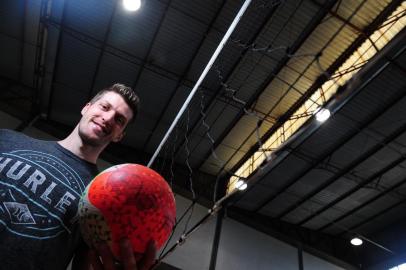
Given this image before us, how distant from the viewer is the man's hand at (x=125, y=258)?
1.23 m

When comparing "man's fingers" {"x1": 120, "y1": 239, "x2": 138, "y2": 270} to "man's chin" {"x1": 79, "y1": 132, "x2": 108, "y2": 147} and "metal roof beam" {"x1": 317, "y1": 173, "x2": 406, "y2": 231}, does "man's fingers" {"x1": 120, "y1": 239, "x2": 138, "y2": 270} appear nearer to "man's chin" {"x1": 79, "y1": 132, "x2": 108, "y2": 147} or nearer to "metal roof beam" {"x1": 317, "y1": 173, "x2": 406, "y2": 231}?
"man's chin" {"x1": 79, "y1": 132, "x2": 108, "y2": 147}

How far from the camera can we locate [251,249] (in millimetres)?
10820

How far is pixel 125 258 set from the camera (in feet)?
4.02

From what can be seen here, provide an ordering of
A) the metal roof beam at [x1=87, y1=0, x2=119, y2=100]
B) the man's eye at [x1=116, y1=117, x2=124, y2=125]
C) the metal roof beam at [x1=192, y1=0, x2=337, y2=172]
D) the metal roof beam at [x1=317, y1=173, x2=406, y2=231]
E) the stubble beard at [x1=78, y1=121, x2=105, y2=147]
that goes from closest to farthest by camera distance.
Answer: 1. the stubble beard at [x1=78, y1=121, x2=105, y2=147]
2. the man's eye at [x1=116, y1=117, x2=124, y2=125]
3. the metal roof beam at [x1=192, y1=0, x2=337, y2=172]
4. the metal roof beam at [x1=87, y1=0, x2=119, y2=100]
5. the metal roof beam at [x1=317, y1=173, x2=406, y2=231]

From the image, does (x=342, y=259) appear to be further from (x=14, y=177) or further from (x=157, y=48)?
(x=14, y=177)

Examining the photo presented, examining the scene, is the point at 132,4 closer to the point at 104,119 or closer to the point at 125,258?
the point at 104,119

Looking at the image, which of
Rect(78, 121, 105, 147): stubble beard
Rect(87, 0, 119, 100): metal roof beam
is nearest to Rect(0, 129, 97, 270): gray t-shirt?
Rect(78, 121, 105, 147): stubble beard

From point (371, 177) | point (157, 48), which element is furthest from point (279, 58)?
point (371, 177)

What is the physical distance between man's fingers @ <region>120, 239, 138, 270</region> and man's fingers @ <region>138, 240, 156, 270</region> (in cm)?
5

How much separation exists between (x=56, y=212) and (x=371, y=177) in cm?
1073

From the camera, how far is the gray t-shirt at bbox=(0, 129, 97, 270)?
3.94 ft

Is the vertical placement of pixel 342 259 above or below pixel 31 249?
above

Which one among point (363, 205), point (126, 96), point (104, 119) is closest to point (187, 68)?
point (126, 96)

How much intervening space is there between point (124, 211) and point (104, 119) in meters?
0.54
